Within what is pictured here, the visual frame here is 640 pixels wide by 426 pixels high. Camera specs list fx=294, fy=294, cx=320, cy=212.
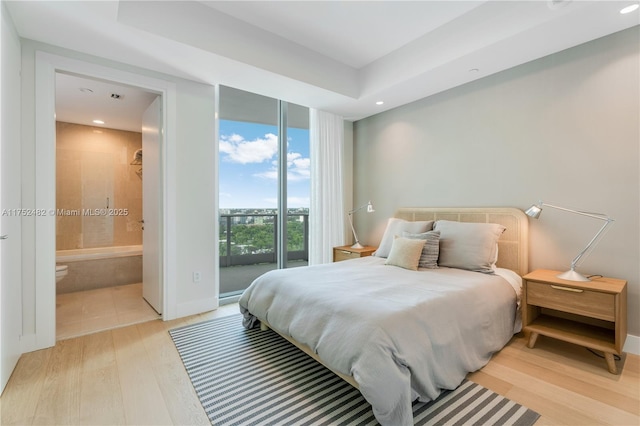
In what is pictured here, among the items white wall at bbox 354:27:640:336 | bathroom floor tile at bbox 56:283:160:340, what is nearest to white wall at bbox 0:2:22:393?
bathroom floor tile at bbox 56:283:160:340

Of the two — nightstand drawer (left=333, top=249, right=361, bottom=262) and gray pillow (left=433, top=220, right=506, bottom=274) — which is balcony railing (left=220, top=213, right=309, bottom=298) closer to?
nightstand drawer (left=333, top=249, right=361, bottom=262)

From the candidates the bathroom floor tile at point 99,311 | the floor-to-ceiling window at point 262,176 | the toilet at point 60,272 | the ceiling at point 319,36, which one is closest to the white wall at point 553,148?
the ceiling at point 319,36

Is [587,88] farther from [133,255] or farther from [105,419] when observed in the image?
[133,255]

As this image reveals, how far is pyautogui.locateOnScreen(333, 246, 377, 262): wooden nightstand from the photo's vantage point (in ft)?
12.6

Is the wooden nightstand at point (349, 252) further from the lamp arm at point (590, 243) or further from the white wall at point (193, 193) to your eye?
the lamp arm at point (590, 243)

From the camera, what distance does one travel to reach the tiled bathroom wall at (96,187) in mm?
4348

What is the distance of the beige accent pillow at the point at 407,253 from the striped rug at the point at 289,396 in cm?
107

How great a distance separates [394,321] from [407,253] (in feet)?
4.10

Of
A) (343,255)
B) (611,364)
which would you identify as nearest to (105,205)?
(343,255)

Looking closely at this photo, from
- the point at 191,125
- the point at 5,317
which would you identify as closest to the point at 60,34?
the point at 191,125

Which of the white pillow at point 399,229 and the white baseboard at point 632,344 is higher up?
the white pillow at point 399,229

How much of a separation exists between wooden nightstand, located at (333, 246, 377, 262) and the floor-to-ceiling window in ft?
2.25

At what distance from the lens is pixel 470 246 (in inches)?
107

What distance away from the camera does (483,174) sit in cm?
310
